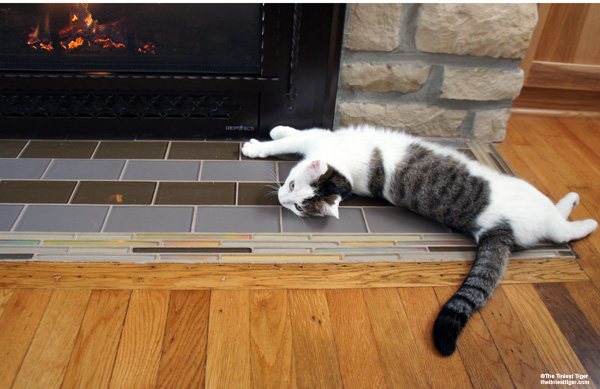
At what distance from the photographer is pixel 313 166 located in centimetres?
153

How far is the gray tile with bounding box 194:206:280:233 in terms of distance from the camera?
1.60m

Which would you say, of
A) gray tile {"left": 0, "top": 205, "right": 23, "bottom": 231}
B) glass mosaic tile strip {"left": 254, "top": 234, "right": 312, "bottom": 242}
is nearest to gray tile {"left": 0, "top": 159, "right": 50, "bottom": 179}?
gray tile {"left": 0, "top": 205, "right": 23, "bottom": 231}

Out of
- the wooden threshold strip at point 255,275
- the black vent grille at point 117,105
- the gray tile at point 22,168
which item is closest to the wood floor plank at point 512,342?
the wooden threshold strip at point 255,275

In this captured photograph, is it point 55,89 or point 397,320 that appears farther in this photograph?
point 55,89

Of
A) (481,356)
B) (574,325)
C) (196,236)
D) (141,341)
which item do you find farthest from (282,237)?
(574,325)

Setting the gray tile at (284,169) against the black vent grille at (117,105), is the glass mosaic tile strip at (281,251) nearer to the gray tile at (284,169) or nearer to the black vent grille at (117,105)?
the gray tile at (284,169)

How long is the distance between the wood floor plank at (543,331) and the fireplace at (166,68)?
996mm

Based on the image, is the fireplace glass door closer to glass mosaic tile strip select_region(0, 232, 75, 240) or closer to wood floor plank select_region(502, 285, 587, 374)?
glass mosaic tile strip select_region(0, 232, 75, 240)

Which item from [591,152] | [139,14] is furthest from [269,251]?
[591,152]

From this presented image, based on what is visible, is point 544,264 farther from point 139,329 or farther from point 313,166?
point 139,329

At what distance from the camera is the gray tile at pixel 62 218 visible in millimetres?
1550

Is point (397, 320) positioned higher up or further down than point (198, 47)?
further down

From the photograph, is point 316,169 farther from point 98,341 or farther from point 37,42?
point 37,42

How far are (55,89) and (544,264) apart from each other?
1.89 metres
